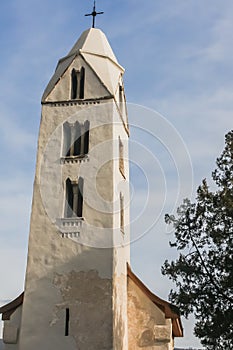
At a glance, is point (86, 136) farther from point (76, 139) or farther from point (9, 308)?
point (9, 308)

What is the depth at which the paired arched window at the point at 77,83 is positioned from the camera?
20375mm

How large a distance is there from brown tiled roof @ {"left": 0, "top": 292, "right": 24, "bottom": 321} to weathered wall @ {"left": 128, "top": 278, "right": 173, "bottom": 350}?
4.13 meters

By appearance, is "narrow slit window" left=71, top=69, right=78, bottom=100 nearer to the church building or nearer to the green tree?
the church building

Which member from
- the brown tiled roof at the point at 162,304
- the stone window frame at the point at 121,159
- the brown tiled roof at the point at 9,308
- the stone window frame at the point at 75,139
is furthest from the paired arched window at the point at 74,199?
the brown tiled roof at the point at 9,308

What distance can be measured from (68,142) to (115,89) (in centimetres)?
329

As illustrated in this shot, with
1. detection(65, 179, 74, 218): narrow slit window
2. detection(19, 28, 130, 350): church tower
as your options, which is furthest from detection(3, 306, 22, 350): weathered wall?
detection(65, 179, 74, 218): narrow slit window

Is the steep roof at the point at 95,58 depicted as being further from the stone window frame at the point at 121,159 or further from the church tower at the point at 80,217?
the stone window frame at the point at 121,159

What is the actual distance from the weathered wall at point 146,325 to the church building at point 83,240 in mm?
35

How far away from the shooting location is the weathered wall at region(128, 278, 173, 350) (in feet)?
55.7

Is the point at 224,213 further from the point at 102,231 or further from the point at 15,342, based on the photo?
the point at 15,342

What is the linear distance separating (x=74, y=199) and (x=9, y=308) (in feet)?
15.4

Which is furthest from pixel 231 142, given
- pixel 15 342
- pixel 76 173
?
pixel 15 342

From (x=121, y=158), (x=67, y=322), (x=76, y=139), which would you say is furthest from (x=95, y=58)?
(x=67, y=322)

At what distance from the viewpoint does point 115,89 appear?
A: 810 inches
